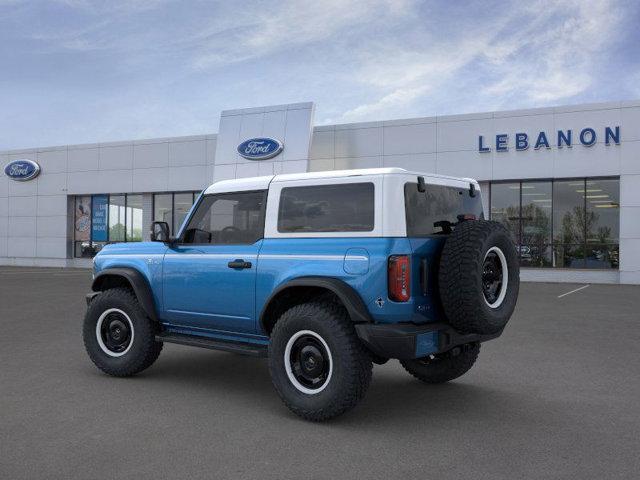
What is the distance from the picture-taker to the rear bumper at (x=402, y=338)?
460 cm

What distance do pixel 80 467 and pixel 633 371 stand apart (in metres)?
5.77

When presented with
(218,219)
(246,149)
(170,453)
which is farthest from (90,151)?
(170,453)

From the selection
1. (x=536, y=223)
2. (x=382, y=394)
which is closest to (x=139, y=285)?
(x=382, y=394)

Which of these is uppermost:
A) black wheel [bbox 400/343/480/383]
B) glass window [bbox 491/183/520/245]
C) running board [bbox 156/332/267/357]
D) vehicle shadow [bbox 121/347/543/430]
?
glass window [bbox 491/183/520/245]

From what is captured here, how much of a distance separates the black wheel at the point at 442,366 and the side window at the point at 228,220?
207cm

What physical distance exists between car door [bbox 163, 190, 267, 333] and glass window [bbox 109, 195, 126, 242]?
86.3ft

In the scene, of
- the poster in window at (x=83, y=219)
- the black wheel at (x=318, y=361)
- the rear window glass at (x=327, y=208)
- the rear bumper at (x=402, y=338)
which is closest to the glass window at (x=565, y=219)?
the rear window glass at (x=327, y=208)

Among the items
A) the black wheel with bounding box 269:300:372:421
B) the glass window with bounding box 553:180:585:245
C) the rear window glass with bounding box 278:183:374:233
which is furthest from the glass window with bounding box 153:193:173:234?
the black wheel with bounding box 269:300:372:421

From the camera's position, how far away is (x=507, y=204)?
78.8ft

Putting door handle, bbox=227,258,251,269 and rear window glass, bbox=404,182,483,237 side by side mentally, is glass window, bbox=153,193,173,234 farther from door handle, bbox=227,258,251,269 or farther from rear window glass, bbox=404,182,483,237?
rear window glass, bbox=404,182,483,237

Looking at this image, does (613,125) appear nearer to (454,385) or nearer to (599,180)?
(599,180)

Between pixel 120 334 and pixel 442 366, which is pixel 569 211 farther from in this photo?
pixel 120 334

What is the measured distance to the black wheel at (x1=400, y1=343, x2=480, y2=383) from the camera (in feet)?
19.7

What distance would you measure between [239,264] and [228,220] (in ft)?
1.98
